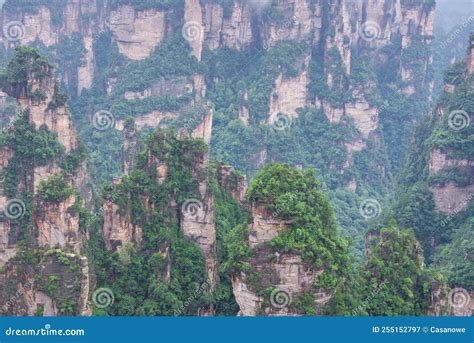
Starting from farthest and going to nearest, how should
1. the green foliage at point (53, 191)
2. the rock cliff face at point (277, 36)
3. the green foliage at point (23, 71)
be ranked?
the rock cliff face at point (277, 36) < the green foliage at point (23, 71) < the green foliage at point (53, 191)

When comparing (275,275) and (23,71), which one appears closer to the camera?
(275,275)

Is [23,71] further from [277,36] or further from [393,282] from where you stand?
[277,36]

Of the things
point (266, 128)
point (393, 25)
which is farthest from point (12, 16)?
point (393, 25)

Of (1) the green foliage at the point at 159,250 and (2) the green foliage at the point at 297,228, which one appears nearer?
(2) the green foliage at the point at 297,228

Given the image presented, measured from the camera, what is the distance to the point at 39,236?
3878cm

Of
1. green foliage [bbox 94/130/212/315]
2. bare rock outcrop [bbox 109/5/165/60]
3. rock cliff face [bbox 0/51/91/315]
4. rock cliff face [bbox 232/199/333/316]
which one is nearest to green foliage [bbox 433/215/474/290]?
green foliage [bbox 94/130/212/315]

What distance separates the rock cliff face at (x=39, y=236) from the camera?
35.6m

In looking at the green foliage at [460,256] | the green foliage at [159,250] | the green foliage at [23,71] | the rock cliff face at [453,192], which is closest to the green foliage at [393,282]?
the green foliage at [159,250]

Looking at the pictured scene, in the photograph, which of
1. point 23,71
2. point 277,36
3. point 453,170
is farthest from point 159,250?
point 277,36

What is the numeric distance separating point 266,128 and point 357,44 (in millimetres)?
16977

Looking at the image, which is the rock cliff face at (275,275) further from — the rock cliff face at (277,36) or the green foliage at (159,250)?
the rock cliff face at (277,36)

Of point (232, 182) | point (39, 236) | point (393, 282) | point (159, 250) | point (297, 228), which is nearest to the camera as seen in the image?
point (297, 228)

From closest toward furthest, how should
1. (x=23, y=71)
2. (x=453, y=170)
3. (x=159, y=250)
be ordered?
(x=159, y=250)
(x=23, y=71)
(x=453, y=170)

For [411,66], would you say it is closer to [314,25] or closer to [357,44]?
[357,44]
